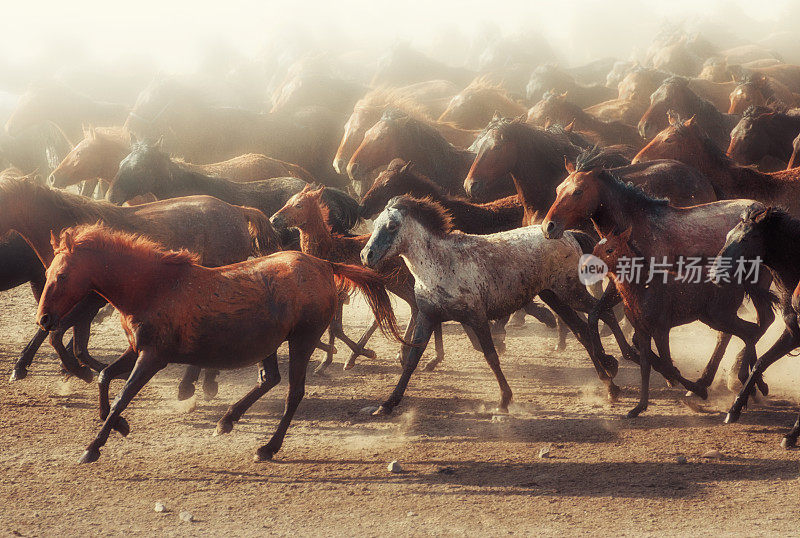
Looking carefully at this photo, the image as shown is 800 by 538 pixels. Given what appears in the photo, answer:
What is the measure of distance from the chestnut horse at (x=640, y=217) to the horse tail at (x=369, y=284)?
1.40 meters

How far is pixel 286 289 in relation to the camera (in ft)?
19.9

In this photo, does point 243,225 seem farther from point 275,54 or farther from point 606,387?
point 275,54

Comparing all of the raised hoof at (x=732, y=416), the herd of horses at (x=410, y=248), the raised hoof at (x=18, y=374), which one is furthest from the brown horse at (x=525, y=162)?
the raised hoof at (x=18, y=374)

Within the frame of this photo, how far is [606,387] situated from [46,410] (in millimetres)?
4756

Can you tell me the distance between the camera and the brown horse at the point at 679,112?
540 inches

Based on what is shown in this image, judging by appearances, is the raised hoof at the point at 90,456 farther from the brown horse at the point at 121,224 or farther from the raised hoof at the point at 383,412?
the raised hoof at the point at 383,412

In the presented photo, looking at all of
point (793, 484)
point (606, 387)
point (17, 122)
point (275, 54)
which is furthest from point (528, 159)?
point (275, 54)

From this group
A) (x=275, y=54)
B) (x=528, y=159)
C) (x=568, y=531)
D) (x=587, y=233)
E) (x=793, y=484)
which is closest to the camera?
(x=568, y=531)

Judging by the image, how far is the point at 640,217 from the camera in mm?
6965

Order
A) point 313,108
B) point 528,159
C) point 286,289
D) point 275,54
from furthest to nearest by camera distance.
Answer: point 275,54, point 313,108, point 528,159, point 286,289

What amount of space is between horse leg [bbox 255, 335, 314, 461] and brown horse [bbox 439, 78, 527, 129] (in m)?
10.8

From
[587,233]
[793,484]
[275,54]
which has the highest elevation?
Answer: [587,233]

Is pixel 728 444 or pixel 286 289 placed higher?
pixel 286 289

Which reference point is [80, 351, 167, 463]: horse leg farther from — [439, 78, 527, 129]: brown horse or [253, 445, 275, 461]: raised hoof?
[439, 78, 527, 129]: brown horse
